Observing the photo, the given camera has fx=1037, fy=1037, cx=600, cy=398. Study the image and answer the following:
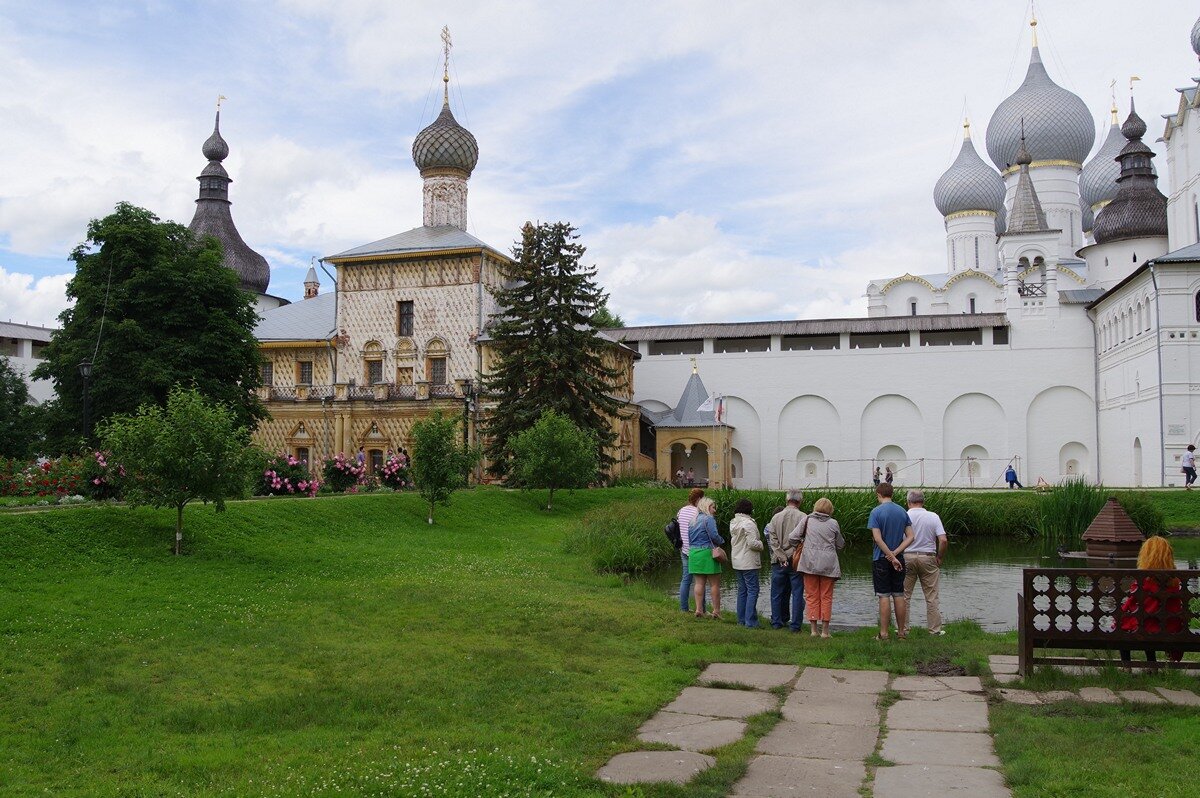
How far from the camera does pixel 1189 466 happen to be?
97.1 ft

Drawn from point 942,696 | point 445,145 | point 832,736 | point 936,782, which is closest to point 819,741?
point 832,736

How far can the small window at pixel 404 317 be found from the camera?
3769cm

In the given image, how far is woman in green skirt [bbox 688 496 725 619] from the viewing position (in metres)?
11.2

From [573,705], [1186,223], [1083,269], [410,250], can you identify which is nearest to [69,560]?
[573,705]

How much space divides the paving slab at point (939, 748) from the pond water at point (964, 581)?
16.0 ft

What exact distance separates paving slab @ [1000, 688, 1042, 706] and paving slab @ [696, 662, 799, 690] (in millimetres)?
1519

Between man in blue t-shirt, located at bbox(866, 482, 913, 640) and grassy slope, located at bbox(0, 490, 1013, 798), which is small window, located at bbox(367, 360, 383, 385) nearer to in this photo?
grassy slope, located at bbox(0, 490, 1013, 798)

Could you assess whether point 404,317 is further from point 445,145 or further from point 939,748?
point 939,748

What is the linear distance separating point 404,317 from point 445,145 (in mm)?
6714

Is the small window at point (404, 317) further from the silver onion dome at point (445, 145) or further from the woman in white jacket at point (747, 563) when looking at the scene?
the woman in white jacket at point (747, 563)

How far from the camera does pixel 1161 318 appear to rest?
33.2m

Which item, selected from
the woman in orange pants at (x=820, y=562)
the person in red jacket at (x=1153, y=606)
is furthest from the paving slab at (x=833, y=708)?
the woman in orange pants at (x=820, y=562)

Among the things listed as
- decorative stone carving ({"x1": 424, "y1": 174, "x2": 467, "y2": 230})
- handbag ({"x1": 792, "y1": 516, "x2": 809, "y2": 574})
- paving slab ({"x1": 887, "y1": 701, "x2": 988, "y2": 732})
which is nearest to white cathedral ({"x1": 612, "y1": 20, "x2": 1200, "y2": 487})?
decorative stone carving ({"x1": 424, "y1": 174, "x2": 467, "y2": 230})

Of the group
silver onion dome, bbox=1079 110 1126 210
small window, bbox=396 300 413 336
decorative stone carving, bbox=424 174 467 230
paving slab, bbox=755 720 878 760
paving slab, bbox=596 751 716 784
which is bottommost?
paving slab, bbox=755 720 878 760
